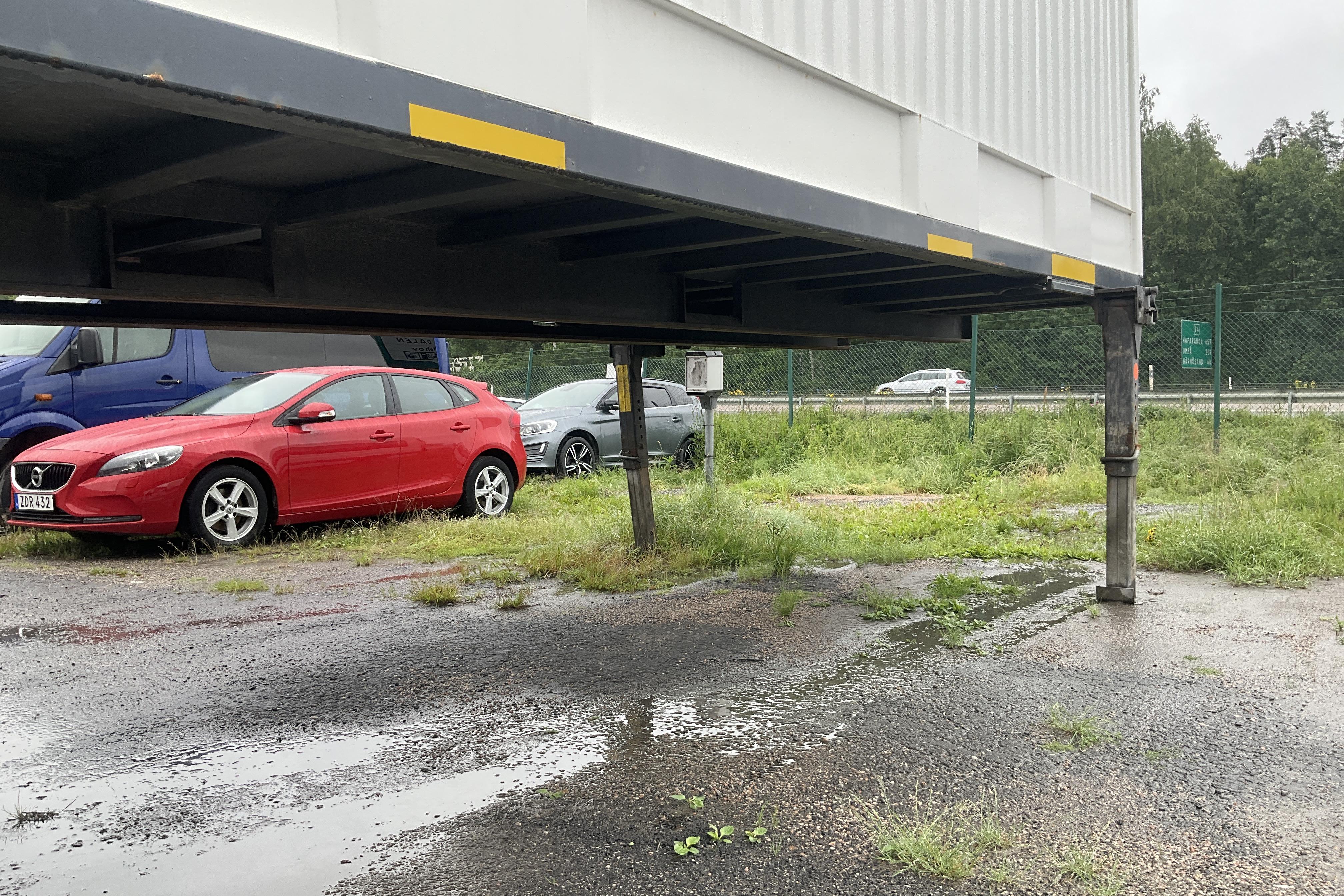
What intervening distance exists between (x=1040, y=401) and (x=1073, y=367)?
→ 413cm

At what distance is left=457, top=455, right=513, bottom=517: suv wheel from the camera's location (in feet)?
31.1

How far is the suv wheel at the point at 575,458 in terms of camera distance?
42.3 feet

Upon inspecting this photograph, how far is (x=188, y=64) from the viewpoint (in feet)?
6.17

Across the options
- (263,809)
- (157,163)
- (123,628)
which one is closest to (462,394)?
(123,628)

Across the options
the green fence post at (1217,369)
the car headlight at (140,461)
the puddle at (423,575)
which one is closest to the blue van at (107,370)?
the car headlight at (140,461)

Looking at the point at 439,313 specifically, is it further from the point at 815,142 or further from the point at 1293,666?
the point at 1293,666

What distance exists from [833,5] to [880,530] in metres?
5.47

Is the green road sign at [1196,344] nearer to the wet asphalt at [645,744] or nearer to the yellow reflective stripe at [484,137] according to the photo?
the wet asphalt at [645,744]

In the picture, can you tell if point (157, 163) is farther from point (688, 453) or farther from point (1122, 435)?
point (688, 453)

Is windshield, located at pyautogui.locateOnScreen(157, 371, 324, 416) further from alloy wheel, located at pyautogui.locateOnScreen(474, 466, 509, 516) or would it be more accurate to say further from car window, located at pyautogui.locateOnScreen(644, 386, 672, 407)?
car window, located at pyautogui.locateOnScreen(644, 386, 672, 407)

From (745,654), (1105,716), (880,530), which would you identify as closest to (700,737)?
(745,654)

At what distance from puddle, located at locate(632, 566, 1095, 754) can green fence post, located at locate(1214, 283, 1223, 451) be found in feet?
29.1

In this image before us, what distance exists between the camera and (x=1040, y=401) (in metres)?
16.3

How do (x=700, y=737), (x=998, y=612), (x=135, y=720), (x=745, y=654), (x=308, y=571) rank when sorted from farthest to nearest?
(x=308, y=571) → (x=998, y=612) → (x=745, y=654) → (x=135, y=720) → (x=700, y=737)
